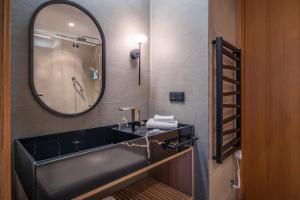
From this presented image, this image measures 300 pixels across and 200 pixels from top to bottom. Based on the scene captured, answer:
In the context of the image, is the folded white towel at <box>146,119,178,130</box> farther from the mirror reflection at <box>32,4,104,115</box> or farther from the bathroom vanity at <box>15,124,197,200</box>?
the mirror reflection at <box>32,4,104,115</box>

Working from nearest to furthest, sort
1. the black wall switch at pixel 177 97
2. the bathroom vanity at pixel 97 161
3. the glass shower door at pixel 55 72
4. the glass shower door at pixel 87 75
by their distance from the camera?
the bathroom vanity at pixel 97 161
the glass shower door at pixel 55 72
the glass shower door at pixel 87 75
the black wall switch at pixel 177 97

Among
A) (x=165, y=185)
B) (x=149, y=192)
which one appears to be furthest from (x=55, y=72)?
(x=165, y=185)

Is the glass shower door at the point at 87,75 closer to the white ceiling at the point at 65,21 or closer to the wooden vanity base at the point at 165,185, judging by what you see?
the white ceiling at the point at 65,21

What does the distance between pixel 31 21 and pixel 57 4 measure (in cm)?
22

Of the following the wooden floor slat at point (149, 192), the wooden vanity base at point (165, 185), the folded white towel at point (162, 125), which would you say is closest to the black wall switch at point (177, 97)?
the folded white towel at point (162, 125)

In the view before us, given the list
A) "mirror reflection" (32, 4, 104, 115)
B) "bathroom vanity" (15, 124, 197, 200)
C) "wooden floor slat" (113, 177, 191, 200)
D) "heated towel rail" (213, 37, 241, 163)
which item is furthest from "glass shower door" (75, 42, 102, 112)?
"heated towel rail" (213, 37, 241, 163)

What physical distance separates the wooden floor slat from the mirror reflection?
0.77 metres

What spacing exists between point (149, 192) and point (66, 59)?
48.8 inches

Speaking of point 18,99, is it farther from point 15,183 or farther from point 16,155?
point 15,183

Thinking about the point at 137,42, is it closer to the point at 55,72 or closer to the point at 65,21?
the point at 65,21

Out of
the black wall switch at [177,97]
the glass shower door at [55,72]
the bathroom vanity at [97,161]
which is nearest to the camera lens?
the bathroom vanity at [97,161]

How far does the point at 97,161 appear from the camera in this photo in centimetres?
84

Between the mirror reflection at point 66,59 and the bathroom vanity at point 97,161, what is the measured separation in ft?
0.80

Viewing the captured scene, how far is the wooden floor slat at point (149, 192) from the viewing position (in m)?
1.37
